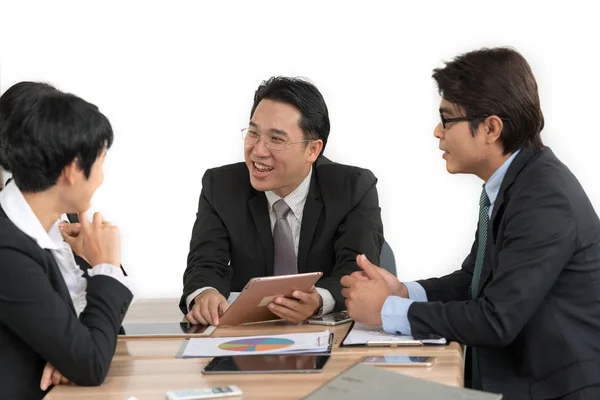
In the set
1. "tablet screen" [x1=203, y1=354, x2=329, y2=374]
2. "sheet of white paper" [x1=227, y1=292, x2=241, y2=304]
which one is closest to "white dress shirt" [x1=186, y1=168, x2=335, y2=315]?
"sheet of white paper" [x1=227, y1=292, x2=241, y2=304]

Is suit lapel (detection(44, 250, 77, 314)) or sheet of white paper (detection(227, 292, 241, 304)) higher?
suit lapel (detection(44, 250, 77, 314))

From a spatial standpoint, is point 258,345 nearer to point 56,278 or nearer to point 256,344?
point 256,344

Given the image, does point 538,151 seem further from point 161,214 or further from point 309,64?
point 161,214

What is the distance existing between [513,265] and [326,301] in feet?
2.08

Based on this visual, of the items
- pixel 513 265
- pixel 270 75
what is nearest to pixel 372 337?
pixel 513 265

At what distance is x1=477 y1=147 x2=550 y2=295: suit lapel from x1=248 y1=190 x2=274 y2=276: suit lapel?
35.1 inches

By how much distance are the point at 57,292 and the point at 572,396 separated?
1313 millimetres

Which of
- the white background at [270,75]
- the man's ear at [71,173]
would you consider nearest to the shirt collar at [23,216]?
the man's ear at [71,173]

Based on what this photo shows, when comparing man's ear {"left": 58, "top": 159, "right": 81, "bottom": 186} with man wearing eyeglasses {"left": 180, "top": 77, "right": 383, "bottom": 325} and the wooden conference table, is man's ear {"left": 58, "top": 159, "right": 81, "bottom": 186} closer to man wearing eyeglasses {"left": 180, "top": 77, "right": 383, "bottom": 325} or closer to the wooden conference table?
the wooden conference table

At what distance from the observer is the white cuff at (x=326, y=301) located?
2.59 meters

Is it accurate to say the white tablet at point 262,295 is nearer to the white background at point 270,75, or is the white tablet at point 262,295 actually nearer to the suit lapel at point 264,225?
the suit lapel at point 264,225

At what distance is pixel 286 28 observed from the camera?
5.05 meters

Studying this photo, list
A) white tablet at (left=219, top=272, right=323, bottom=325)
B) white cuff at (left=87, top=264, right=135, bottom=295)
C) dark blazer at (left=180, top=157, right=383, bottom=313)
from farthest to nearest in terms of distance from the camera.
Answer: dark blazer at (left=180, top=157, right=383, bottom=313), white tablet at (left=219, top=272, right=323, bottom=325), white cuff at (left=87, top=264, right=135, bottom=295)

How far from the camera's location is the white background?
4.77 metres
